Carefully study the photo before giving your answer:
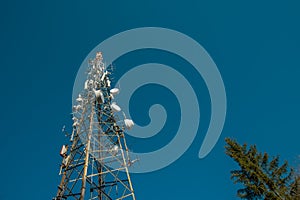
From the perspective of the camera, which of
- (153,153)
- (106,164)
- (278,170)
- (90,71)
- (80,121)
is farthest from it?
(278,170)

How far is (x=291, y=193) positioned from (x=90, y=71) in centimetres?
1180

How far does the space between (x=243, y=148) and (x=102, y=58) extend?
30.1 feet

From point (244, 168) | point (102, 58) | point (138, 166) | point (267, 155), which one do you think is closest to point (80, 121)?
point (138, 166)

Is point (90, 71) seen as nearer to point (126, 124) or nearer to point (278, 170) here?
point (126, 124)

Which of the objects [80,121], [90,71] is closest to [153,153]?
[80,121]

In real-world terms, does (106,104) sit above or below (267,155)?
above

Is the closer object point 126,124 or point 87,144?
point 87,144

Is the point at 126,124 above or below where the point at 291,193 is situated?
above

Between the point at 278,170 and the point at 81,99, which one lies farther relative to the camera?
the point at 278,170

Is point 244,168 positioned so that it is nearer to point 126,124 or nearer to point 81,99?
point 126,124

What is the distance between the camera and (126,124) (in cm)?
1106

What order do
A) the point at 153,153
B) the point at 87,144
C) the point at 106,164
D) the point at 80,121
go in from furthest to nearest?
1. the point at 153,153
2. the point at 80,121
3. the point at 106,164
4. the point at 87,144

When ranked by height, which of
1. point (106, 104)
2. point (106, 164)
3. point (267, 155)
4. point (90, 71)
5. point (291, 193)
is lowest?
point (291, 193)

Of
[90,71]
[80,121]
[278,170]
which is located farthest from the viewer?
[278,170]
